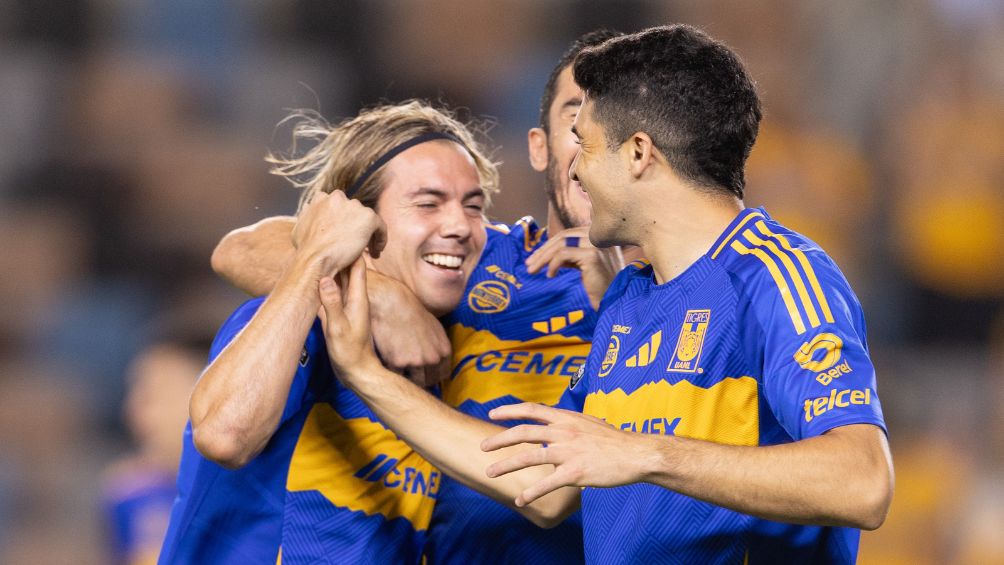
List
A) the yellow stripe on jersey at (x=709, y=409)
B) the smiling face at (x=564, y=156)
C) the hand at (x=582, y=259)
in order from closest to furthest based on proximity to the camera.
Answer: the yellow stripe on jersey at (x=709, y=409) → the hand at (x=582, y=259) → the smiling face at (x=564, y=156)

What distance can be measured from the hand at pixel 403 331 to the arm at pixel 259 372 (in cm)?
27

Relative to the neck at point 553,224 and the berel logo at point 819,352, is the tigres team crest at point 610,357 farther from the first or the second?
the neck at point 553,224

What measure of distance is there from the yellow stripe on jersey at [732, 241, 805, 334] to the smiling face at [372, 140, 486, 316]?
1.22 metres

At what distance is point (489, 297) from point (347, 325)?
2.94 feet

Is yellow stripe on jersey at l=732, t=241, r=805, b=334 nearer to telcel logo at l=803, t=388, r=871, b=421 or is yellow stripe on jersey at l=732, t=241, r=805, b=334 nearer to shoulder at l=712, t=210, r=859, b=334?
shoulder at l=712, t=210, r=859, b=334

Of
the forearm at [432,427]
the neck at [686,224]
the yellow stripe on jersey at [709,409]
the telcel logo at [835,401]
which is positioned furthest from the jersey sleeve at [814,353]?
the forearm at [432,427]

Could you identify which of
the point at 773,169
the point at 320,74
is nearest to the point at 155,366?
the point at 320,74

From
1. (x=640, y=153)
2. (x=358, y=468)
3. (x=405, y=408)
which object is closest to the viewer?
(x=640, y=153)

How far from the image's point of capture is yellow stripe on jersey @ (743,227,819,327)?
2402 mm

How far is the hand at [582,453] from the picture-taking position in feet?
7.27

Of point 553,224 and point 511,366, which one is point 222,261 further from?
point 553,224

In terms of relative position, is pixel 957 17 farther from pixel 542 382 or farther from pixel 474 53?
pixel 542 382

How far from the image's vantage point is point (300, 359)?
10.3ft

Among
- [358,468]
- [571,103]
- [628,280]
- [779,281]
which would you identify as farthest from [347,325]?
[571,103]
